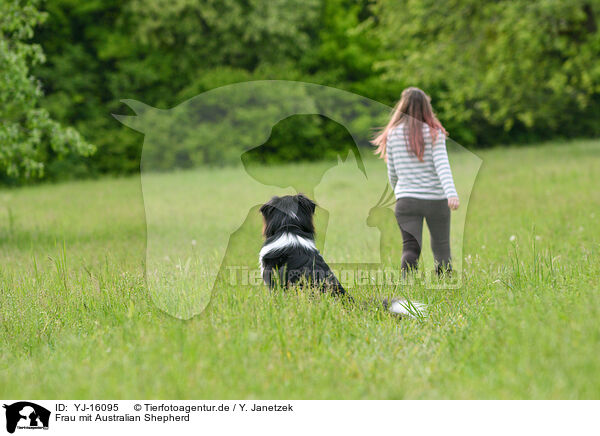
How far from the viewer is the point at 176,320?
13.5ft

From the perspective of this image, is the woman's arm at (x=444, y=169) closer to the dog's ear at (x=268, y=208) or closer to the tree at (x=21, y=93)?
the dog's ear at (x=268, y=208)

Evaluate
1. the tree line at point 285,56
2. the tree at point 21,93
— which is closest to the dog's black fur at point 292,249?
the tree at point 21,93

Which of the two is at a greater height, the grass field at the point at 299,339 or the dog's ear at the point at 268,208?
the dog's ear at the point at 268,208

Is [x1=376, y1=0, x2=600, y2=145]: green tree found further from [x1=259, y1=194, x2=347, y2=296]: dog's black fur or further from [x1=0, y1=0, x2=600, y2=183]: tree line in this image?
[x1=259, y1=194, x2=347, y2=296]: dog's black fur

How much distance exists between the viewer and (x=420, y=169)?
5.19 m

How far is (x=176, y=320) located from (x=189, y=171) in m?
1.27

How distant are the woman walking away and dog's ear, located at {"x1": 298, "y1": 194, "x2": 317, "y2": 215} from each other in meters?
0.82

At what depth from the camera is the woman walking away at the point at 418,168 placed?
504 centimetres

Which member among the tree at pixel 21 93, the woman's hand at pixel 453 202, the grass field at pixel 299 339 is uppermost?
→ the tree at pixel 21 93

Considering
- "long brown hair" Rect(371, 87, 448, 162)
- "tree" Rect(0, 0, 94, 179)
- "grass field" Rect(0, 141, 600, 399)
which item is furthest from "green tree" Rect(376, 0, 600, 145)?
"tree" Rect(0, 0, 94, 179)

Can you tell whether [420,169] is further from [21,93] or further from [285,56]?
[285,56]
